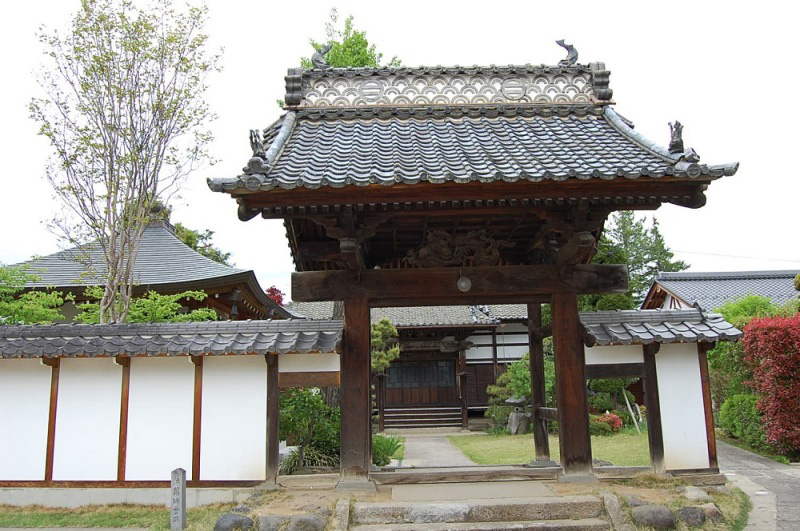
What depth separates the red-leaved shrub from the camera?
10859 millimetres

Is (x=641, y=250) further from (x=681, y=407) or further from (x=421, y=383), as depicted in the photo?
(x=681, y=407)

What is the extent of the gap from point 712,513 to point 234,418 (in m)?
5.13

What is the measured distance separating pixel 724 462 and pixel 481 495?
7.30 m

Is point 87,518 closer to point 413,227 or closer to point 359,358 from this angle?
point 359,358

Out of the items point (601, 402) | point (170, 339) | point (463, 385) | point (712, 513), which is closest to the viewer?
point (712, 513)

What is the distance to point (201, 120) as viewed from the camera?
35.2 feet

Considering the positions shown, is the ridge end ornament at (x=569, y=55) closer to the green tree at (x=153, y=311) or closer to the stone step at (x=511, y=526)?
the stone step at (x=511, y=526)

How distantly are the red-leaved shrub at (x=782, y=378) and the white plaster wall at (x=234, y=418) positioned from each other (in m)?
9.64

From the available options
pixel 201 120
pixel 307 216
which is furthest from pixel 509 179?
pixel 201 120

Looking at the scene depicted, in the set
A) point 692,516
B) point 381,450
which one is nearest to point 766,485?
point 692,516

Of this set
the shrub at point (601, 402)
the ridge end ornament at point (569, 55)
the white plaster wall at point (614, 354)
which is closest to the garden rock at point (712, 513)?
the white plaster wall at point (614, 354)

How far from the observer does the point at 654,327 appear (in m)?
7.02

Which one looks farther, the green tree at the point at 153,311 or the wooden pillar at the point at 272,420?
the green tree at the point at 153,311

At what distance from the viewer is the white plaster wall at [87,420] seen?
268 inches
